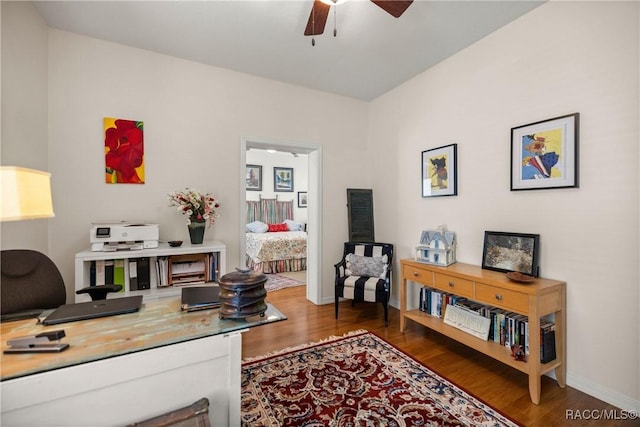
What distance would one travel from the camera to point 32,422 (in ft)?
3.10

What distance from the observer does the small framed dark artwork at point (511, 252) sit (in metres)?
2.23

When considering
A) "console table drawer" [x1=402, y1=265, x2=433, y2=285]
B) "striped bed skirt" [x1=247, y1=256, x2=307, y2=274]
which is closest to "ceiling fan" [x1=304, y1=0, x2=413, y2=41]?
"console table drawer" [x1=402, y1=265, x2=433, y2=285]

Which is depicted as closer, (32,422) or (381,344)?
(32,422)

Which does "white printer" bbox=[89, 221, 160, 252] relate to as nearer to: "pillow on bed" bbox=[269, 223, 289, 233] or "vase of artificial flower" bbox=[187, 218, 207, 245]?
"vase of artificial flower" bbox=[187, 218, 207, 245]

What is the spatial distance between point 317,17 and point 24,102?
2.30m

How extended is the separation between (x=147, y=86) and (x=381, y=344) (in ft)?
11.4

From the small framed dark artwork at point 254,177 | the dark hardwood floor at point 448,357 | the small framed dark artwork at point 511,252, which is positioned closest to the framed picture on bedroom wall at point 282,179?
the small framed dark artwork at point 254,177

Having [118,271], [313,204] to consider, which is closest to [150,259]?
[118,271]

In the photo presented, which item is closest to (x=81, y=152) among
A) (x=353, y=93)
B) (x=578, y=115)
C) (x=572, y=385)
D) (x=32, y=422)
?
(x=32, y=422)

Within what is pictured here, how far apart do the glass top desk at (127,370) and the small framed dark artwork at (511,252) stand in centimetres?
203

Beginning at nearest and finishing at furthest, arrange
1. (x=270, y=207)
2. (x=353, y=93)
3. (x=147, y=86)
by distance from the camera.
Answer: (x=147, y=86)
(x=353, y=93)
(x=270, y=207)

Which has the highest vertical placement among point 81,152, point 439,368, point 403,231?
point 81,152

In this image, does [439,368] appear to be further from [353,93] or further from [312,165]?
[353,93]

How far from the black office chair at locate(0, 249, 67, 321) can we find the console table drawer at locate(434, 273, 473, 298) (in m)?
2.84
